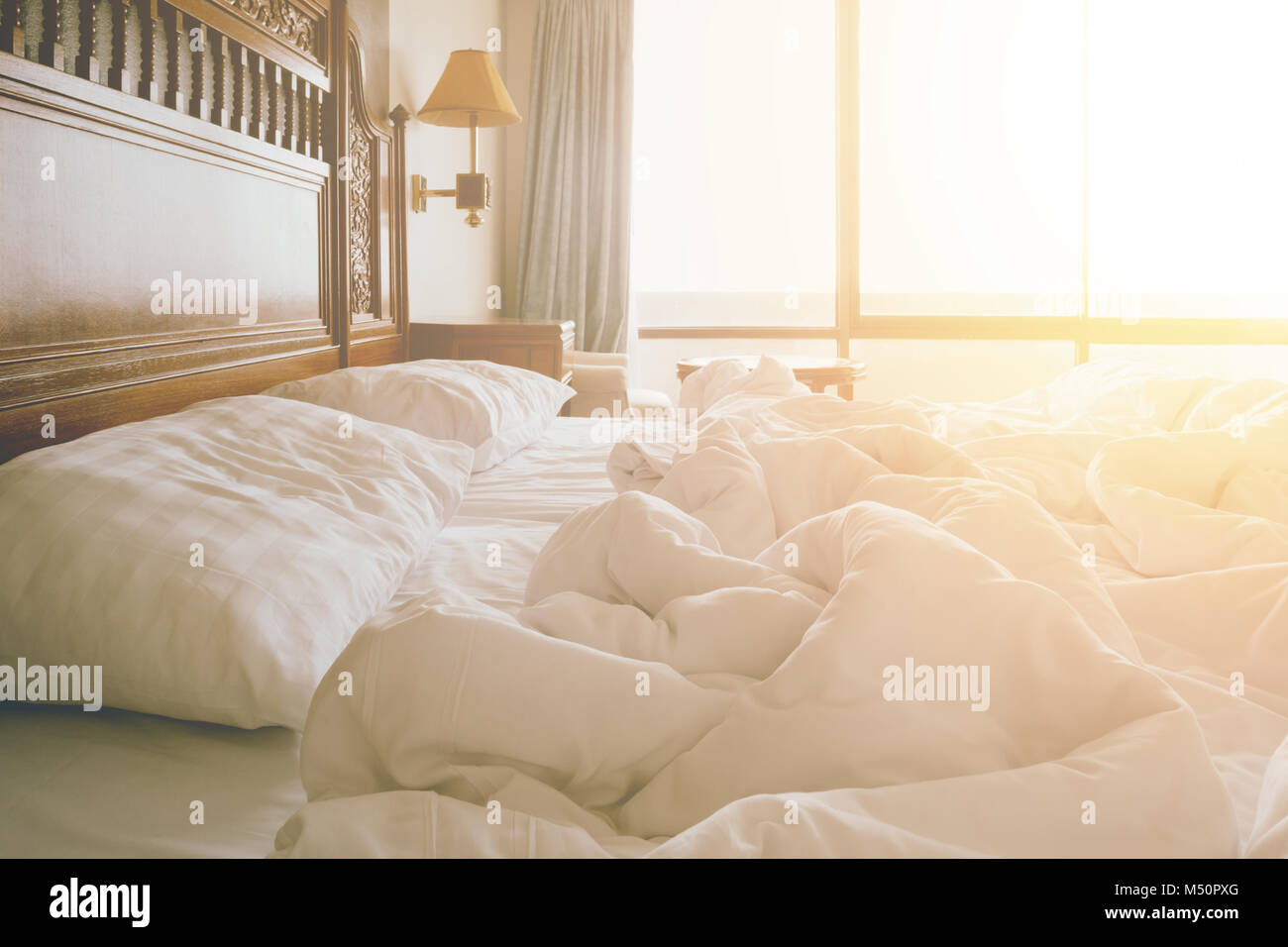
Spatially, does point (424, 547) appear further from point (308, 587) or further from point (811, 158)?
point (811, 158)

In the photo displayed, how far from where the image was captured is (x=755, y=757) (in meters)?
0.63

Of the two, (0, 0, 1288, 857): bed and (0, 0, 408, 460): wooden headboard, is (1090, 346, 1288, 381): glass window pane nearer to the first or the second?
(0, 0, 1288, 857): bed

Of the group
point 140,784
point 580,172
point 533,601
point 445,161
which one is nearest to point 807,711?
point 533,601

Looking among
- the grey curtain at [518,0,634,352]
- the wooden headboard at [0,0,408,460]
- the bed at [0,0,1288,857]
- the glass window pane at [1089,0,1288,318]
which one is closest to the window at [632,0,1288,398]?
the glass window pane at [1089,0,1288,318]

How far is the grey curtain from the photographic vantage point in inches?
176

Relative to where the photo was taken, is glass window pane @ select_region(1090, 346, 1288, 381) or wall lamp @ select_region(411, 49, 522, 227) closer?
wall lamp @ select_region(411, 49, 522, 227)

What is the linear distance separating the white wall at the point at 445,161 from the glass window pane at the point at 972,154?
171cm

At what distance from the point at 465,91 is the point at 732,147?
1835 mm

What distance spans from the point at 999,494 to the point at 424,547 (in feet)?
2.32

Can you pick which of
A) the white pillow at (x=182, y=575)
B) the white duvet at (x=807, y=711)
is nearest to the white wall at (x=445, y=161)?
the white pillow at (x=182, y=575)

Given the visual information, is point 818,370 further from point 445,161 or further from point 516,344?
point 445,161

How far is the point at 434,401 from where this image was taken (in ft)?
6.31

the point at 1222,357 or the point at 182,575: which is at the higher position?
the point at 1222,357

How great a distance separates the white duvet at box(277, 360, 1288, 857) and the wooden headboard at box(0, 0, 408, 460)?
2.57ft
